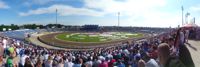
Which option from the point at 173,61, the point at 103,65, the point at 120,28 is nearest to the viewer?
the point at 173,61

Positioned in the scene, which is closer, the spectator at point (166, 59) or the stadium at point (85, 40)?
the spectator at point (166, 59)

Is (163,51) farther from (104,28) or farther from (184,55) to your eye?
(104,28)

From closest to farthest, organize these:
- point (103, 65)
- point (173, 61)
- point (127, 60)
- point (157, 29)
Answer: point (173, 61)
point (103, 65)
point (127, 60)
point (157, 29)

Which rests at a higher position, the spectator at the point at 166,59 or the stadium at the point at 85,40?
the spectator at the point at 166,59

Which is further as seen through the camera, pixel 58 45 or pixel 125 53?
pixel 58 45

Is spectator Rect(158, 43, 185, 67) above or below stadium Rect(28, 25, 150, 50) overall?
above

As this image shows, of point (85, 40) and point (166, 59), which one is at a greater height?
point (166, 59)

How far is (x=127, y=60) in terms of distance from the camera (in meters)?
17.9

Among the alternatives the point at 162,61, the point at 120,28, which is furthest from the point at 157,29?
the point at 162,61

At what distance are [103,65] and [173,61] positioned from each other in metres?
9.53

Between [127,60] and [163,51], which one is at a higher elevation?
[163,51]

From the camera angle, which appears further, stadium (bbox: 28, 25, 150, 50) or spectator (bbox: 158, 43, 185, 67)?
stadium (bbox: 28, 25, 150, 50)

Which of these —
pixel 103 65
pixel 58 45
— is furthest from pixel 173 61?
pixel 58 45

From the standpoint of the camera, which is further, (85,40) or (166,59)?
(85,40)
